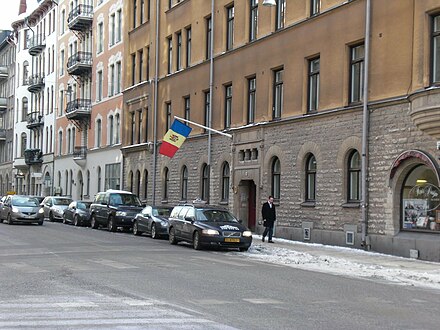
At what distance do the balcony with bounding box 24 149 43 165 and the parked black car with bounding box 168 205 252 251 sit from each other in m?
47.3

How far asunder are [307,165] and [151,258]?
→ 9831mm

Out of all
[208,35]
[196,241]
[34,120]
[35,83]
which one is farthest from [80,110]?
[196,241]

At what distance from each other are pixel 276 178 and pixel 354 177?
5712mm

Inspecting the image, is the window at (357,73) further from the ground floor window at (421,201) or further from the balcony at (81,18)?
the balcony at (81,18)

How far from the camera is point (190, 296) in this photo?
38.6ft

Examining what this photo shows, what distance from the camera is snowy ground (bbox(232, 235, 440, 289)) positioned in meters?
15.9

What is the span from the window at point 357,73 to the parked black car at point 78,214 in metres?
18.3

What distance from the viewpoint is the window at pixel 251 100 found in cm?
3136

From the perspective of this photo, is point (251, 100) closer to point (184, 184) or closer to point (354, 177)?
point (184, 184)

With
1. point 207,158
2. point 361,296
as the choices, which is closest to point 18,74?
point 207,158

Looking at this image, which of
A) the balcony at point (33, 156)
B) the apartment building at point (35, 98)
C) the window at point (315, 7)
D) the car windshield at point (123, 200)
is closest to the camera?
the window at point (315, 7)

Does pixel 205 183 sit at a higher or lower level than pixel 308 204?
higher

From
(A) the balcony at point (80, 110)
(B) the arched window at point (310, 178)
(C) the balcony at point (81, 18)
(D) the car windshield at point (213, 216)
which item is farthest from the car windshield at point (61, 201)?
(D) the car windshield at point (213, 216)

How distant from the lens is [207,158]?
35.2m
